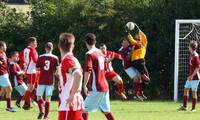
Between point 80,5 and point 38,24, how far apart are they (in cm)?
224

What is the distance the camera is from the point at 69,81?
9.85m

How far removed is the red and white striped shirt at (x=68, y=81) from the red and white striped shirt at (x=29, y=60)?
8.45 m

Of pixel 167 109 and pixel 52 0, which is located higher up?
pixel 52 0

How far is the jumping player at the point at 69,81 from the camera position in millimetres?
9531

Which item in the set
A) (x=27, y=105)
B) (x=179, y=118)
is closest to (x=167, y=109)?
(x=179, y=118)

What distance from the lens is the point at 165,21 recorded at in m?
25.6

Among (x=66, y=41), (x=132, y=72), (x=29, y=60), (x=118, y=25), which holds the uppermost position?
(x=66, y=41)

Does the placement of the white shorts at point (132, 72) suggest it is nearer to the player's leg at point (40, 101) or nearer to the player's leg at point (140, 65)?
the player's leg at point (140, 65)

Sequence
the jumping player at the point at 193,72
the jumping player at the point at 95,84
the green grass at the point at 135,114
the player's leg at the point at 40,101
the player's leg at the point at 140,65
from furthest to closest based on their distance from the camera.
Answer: the player's leg at the point at 140,65
the jumping player at the point at 193,72
the green grass at the point at 135,114
the player's leg at the point at 40,101
the jumping player at the point at 95,84

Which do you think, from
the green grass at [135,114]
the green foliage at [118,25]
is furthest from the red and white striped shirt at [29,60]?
the green foliage at [118,25]

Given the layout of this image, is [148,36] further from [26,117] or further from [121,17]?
[26,117]

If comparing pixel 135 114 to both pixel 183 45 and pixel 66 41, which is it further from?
pixel 183 45

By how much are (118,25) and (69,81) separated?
16.4 meters

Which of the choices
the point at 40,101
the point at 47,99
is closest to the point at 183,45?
the point at 40,101
